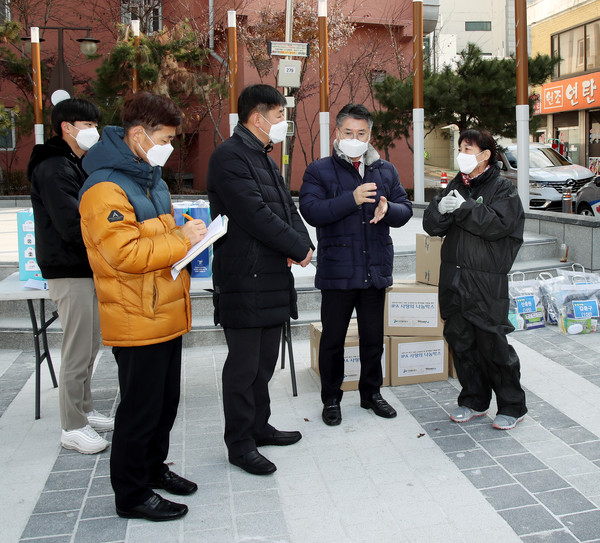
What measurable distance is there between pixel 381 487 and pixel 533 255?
4.88 metres

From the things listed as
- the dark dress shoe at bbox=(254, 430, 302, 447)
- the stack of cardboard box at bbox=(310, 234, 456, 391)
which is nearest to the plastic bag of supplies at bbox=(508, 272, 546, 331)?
the stack of cardboard box at bbox=(310, 234, 456, 391)

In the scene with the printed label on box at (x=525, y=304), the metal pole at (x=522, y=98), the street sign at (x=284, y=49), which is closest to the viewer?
the printed label on box at (x=525, y=304)

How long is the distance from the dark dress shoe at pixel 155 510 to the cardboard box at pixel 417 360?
6.81 ft

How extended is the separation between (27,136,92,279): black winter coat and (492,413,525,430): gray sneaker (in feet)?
7.92

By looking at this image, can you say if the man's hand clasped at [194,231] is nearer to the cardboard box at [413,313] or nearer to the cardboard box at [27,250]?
the cardboard box at [27,250]

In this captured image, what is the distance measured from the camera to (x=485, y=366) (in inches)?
153

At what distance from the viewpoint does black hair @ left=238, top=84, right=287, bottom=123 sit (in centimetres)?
327

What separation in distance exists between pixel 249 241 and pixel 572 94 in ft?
85.0

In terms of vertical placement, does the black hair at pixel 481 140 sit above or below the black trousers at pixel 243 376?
above

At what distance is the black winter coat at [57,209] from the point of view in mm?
3385

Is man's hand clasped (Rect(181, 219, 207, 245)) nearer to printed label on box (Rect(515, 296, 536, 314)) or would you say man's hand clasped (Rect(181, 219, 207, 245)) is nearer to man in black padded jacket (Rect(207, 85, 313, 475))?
man in black padded jacket (Rect(207, 85, 313, 475))

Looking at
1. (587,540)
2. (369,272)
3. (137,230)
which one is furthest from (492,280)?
(137,230)

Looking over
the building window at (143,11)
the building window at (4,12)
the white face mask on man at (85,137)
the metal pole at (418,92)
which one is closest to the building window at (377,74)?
the building window at (143,11)

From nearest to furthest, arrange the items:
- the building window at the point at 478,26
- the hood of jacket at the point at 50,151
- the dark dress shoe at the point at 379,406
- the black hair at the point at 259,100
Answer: the black hair at the point at 259,100 → the hood of jacket at the point at 50,151 → the dark dress shoe at the point at 379,406 → the building window at the point at 478,26
